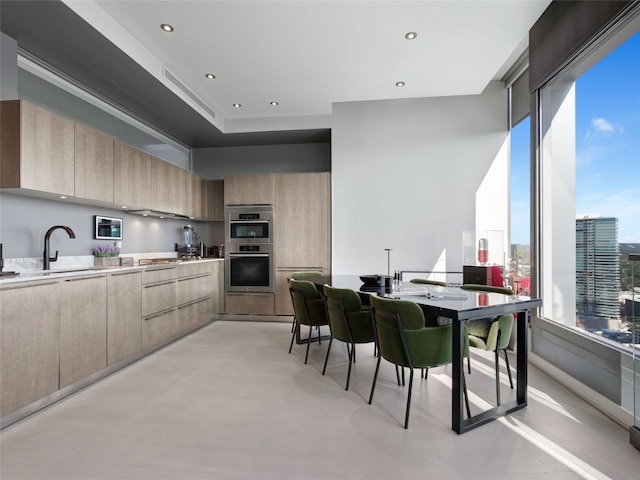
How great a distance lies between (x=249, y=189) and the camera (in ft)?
17.9

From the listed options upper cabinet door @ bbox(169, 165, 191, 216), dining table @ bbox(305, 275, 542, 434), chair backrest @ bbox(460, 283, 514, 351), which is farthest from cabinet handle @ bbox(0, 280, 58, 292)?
chair backrest @ bbox(460, 283, 514, 351)

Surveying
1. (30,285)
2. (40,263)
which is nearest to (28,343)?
(30,285)

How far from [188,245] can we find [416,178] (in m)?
3.87

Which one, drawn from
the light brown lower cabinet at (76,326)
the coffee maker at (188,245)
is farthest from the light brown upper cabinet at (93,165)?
the coffee maker at (188,245)

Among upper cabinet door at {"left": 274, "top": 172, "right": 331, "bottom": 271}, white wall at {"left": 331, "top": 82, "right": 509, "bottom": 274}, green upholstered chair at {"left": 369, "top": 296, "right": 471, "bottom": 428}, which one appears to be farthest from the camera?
upper cabinet door at {"left": 274, "top": 172, "right": 331, "bottom": 271}

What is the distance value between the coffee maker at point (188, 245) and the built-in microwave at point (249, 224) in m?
0.61

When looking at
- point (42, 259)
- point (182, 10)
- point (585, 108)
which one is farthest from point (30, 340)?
point (585, 108)

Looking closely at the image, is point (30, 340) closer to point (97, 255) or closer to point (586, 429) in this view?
point (97, 255)

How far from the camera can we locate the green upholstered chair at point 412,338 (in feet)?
7.28

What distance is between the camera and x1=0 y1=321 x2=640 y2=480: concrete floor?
1804 mm

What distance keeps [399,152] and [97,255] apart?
14.1 feet

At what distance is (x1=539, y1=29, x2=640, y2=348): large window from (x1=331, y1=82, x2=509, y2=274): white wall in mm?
1691

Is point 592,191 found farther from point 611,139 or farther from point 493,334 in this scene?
point 493,334

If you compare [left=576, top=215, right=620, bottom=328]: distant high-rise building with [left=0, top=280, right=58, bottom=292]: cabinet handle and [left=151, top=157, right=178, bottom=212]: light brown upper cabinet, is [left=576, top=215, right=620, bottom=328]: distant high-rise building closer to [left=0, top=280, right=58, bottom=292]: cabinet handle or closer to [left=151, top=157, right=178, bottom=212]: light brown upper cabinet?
[left=0, top=280, right=58, bottom=292]: cabinet handle
